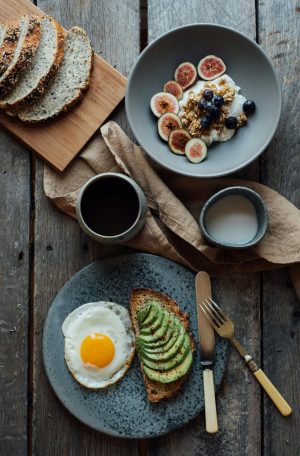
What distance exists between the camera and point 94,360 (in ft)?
7.47

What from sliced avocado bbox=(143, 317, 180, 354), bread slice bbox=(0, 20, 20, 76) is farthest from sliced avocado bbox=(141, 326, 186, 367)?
bread slice bbox=(0, 20, 20, 76)

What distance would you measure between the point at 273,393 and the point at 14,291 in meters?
0.96

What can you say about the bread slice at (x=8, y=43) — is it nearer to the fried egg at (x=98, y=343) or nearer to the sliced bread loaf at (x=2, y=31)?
the sliced bread loaf at (x=2, y=31)

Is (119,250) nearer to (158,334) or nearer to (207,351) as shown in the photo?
(158,334)

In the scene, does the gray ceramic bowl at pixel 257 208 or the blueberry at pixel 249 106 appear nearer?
the gray ceramic bowl at pixel 257 208

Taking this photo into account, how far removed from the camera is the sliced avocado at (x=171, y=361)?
7.38ft

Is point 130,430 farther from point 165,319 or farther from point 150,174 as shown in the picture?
point 150,174

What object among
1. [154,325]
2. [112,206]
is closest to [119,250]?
[112,206]

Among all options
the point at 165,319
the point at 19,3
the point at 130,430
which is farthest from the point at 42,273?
the point at 19,3

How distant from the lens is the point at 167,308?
2324 mm

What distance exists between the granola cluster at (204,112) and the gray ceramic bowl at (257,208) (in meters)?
0.23

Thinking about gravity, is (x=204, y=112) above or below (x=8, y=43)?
below

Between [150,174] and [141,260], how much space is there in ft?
0.98

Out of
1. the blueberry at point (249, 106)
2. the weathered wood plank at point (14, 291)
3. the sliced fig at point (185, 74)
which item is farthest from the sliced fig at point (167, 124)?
the weathered wood plank at point (14, 291)
